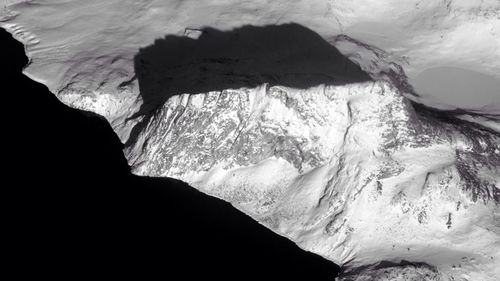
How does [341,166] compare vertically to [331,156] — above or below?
below

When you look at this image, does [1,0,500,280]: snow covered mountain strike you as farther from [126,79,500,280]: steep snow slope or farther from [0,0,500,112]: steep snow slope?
[0,0,500,112]: steep snow slope

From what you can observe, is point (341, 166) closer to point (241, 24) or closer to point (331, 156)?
point (331, 156)

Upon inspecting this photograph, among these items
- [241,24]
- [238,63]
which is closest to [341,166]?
[238,63]

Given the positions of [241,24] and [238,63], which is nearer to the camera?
[238,63]

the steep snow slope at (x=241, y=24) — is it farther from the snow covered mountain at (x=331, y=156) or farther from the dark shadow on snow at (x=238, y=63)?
the snow covered mountain at (x=331, y=156)

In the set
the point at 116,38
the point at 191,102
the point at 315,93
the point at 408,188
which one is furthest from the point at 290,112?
the point at 116,38

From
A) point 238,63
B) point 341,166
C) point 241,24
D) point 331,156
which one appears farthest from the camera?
point 241,24

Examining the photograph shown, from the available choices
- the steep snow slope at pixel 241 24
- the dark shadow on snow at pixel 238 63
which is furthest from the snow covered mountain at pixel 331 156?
the steep snow slope at pixel 241 24

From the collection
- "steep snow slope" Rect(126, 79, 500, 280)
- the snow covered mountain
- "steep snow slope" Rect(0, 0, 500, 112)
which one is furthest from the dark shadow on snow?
"steep snow slope" Rect(126, 79, 500, 280)
